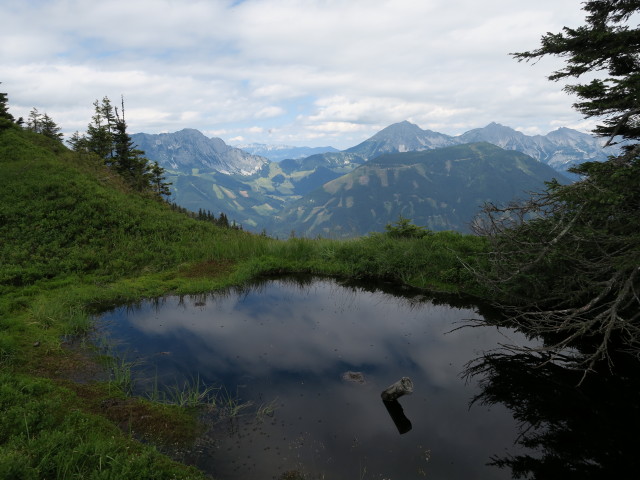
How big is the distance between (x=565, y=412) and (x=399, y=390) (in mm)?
3317

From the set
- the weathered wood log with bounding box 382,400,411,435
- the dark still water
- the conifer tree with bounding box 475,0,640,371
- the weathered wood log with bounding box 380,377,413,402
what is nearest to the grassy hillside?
the dark still water

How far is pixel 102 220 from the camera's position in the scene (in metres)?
17.8

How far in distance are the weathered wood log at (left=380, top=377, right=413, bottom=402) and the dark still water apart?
0.76 ft

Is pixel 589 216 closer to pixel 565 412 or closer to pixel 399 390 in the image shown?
pixel 565 412

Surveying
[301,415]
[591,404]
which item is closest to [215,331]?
[301,415]

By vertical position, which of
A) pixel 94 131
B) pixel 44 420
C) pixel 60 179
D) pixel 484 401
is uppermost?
pixel 94 131

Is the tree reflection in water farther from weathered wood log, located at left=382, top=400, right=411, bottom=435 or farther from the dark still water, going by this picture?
weathered wood log, located at left=382, top=400, right=411, bottom=435

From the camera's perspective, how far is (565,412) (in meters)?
7.08

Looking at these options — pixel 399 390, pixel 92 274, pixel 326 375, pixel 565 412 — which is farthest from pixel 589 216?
pixel 92 274

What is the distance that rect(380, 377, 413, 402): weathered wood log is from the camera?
7369 mm

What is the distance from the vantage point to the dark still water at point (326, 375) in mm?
Result: 6090

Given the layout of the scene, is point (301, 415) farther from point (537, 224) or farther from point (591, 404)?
point (537, 224)

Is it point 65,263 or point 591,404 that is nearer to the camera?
point 591,404

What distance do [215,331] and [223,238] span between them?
9.16 m
